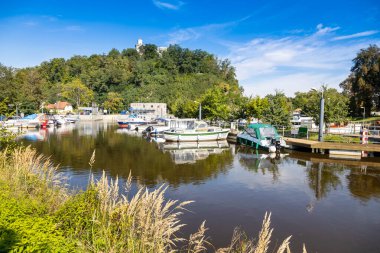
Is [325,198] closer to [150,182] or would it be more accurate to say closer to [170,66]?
[150,182]

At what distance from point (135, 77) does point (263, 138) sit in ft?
299

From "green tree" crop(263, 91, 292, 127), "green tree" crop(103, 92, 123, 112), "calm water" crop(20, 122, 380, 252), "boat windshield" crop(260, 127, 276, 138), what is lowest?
"calm water" crop(20, 122, 380, 252)

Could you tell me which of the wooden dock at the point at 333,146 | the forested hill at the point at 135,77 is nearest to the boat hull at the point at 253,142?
the wooden dock at the point at 333,146

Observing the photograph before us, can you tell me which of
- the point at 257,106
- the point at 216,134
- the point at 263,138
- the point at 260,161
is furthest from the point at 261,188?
the point at 257,106

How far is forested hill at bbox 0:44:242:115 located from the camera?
103 m

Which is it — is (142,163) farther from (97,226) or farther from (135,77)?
(135,77)

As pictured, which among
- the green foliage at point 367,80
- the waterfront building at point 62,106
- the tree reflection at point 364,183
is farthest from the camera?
the waterfront building at point 62,106

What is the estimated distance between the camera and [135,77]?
112938 millimetres

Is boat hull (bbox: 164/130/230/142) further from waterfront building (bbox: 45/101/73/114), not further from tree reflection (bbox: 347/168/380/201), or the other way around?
waterfront building (bbox: 45/101/73/114)

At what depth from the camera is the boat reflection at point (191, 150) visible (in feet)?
83.5

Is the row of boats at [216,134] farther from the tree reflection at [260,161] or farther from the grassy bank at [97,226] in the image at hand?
the grassy bank at [97,226]

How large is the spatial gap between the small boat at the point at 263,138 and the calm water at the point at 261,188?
55.0 inches

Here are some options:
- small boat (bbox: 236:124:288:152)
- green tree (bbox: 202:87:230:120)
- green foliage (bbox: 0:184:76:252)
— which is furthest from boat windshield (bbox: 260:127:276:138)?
green foliage (bbox: 0:184:76:252)

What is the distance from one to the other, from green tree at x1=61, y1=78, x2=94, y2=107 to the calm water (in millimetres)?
84448
